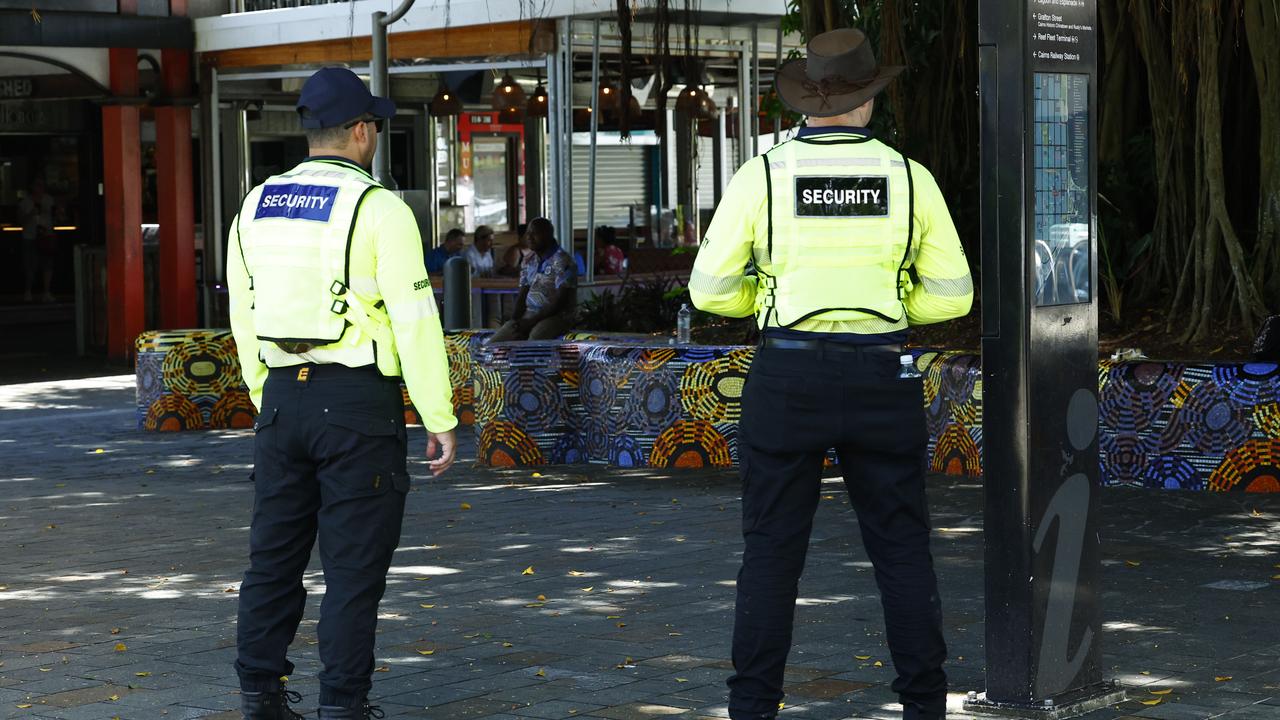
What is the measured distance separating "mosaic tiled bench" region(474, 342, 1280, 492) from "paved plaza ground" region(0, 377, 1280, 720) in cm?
25

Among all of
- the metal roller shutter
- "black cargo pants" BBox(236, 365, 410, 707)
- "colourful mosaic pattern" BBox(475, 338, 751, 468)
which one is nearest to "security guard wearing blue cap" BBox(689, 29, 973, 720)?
"black cargo pants" BBox(236, 365, 410, 707)

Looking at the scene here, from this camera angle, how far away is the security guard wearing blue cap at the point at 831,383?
4754 millimetres

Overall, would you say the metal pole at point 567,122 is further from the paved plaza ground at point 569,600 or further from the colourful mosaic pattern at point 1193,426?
the colourful mosaic pattern at point 1193,426

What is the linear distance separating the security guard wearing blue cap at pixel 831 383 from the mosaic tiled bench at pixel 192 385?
8.65m

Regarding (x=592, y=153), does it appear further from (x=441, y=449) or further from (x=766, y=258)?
(x=766, y=258)

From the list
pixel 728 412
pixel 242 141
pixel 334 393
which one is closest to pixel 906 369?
pixel 334 393

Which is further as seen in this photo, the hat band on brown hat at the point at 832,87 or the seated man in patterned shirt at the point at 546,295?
the seated man in patterned shirt at the point at 546,295

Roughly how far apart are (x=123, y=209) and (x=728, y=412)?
32.8 feet

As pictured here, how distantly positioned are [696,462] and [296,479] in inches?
239

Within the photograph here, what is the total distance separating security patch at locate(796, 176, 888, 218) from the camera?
4777 millimetres

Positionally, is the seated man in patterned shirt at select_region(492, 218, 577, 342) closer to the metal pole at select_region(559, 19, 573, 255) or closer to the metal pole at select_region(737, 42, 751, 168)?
the metal pole at select_region(559, 19, 573, 255)

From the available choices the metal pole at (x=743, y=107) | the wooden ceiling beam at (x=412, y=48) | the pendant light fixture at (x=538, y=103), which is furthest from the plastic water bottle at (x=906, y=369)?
the pendant light fixture at (x=538, y=103)

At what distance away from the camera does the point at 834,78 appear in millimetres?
4938

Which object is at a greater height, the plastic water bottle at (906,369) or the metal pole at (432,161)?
the metal pole at (432,161)
